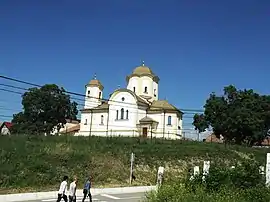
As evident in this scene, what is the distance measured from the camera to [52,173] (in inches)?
1207

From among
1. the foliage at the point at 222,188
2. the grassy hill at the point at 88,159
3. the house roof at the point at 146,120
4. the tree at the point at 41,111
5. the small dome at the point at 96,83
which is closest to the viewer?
the foliage at the point at 222,188

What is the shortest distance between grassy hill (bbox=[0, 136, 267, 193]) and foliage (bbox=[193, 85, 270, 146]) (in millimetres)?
16210

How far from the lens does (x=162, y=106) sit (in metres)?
69.0

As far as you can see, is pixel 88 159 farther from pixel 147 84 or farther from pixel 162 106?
pixel 147 84

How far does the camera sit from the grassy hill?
29.2 meters

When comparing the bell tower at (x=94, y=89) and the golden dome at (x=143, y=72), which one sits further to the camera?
the bell tower at (x=94, y=89)

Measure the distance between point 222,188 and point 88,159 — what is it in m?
23.9

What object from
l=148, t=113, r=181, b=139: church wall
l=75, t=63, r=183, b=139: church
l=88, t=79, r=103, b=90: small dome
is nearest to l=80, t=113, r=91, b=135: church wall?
l=75, t=63, r=183, b=139: church

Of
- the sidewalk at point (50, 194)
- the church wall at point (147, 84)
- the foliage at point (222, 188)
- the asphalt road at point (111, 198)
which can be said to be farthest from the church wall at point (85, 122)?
the foliage at point (222, 188)

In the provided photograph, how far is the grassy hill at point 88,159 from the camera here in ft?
95.8

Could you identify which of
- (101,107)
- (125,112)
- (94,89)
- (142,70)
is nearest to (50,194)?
(125,112)

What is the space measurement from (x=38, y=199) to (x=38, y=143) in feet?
46.9

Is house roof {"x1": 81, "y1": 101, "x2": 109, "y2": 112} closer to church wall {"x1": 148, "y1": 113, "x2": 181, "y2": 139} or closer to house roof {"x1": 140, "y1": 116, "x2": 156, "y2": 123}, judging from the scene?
house roof {"x1": 140, "y1": 116, "x2": 156, "y2": 123}

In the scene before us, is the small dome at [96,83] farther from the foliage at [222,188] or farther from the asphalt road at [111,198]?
the foliage at [222,188]
